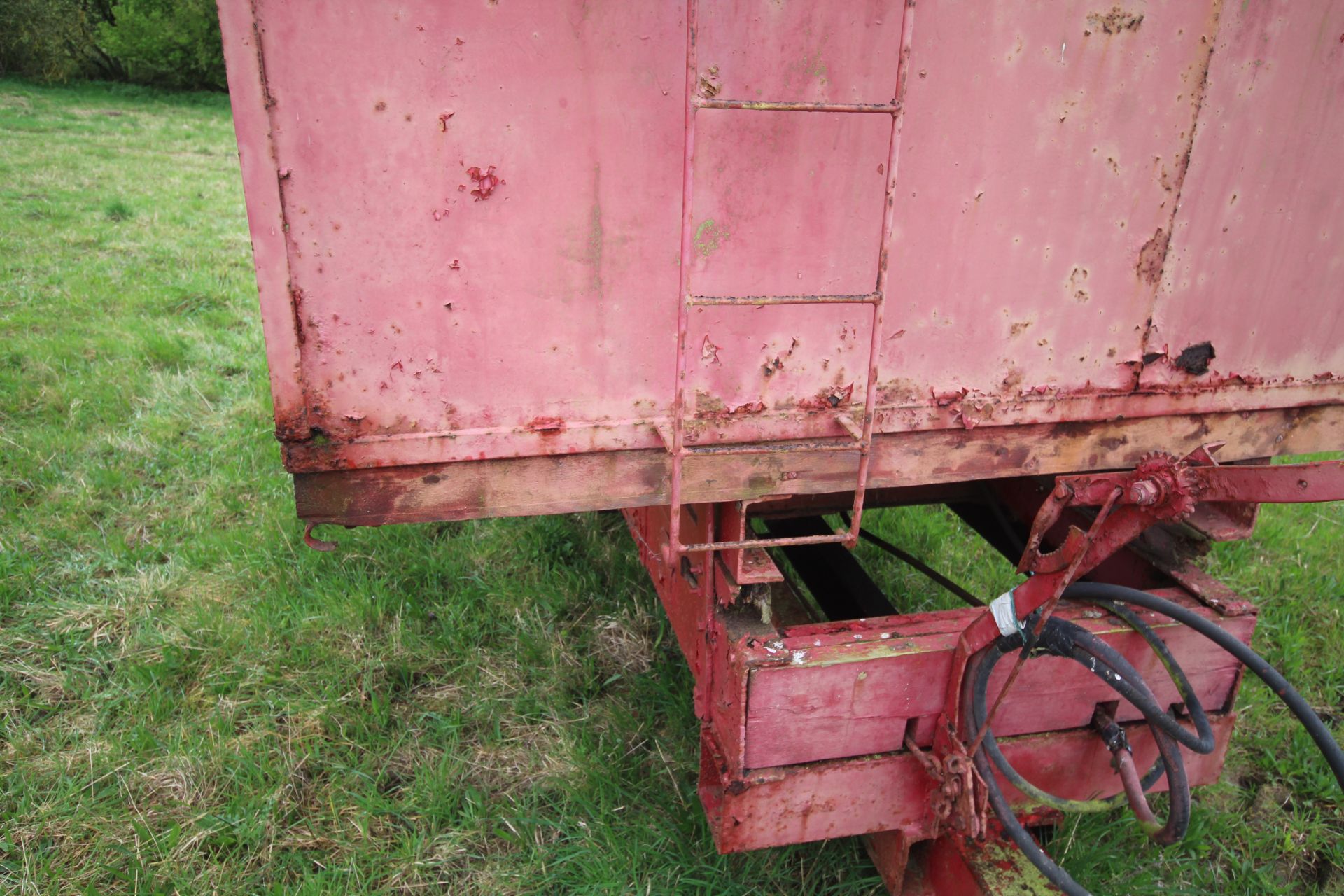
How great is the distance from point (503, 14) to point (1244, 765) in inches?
126

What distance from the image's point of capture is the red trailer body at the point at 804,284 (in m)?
1.60

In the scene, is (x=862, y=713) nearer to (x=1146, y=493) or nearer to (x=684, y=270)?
(x=1146, y=493)

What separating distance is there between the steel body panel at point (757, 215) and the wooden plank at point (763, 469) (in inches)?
0.8

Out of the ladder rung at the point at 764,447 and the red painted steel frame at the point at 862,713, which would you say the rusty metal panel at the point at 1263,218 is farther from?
the ladder rung at the point at 764,447

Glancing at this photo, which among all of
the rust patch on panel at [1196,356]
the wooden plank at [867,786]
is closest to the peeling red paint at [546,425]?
the wooden plank at [867,786]

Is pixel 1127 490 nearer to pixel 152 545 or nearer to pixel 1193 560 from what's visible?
pixel 1193 560

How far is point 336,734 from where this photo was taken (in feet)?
9.59

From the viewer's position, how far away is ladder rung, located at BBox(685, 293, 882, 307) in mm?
1708

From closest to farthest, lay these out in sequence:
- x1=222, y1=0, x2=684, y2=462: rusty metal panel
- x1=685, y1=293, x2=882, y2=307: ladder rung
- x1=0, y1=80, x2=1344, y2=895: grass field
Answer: x1=222, y1=0, x2=684, y2=462: rusty metal panel < x1=685, y1=293, x2=882, y2=307: ladder rung < x1=0, y1=80, x2=1344, y2=895: grass field

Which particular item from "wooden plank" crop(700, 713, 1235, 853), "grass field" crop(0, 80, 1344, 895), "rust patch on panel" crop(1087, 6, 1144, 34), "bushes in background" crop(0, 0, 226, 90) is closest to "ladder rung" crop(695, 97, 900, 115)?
"rust patch on panel" crop(1087, 6, 1144, 34)

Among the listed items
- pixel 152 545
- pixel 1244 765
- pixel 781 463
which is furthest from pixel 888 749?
pixel 152 545

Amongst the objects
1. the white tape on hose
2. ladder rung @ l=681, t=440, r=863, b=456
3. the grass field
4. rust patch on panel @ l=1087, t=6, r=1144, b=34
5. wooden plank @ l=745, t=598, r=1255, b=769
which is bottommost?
the grass field

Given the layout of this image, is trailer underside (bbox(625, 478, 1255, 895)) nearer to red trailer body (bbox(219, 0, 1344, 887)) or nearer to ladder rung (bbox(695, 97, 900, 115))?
red trailer body (bbox(219, 0, 1344, 887))

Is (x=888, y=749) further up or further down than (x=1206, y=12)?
further down
